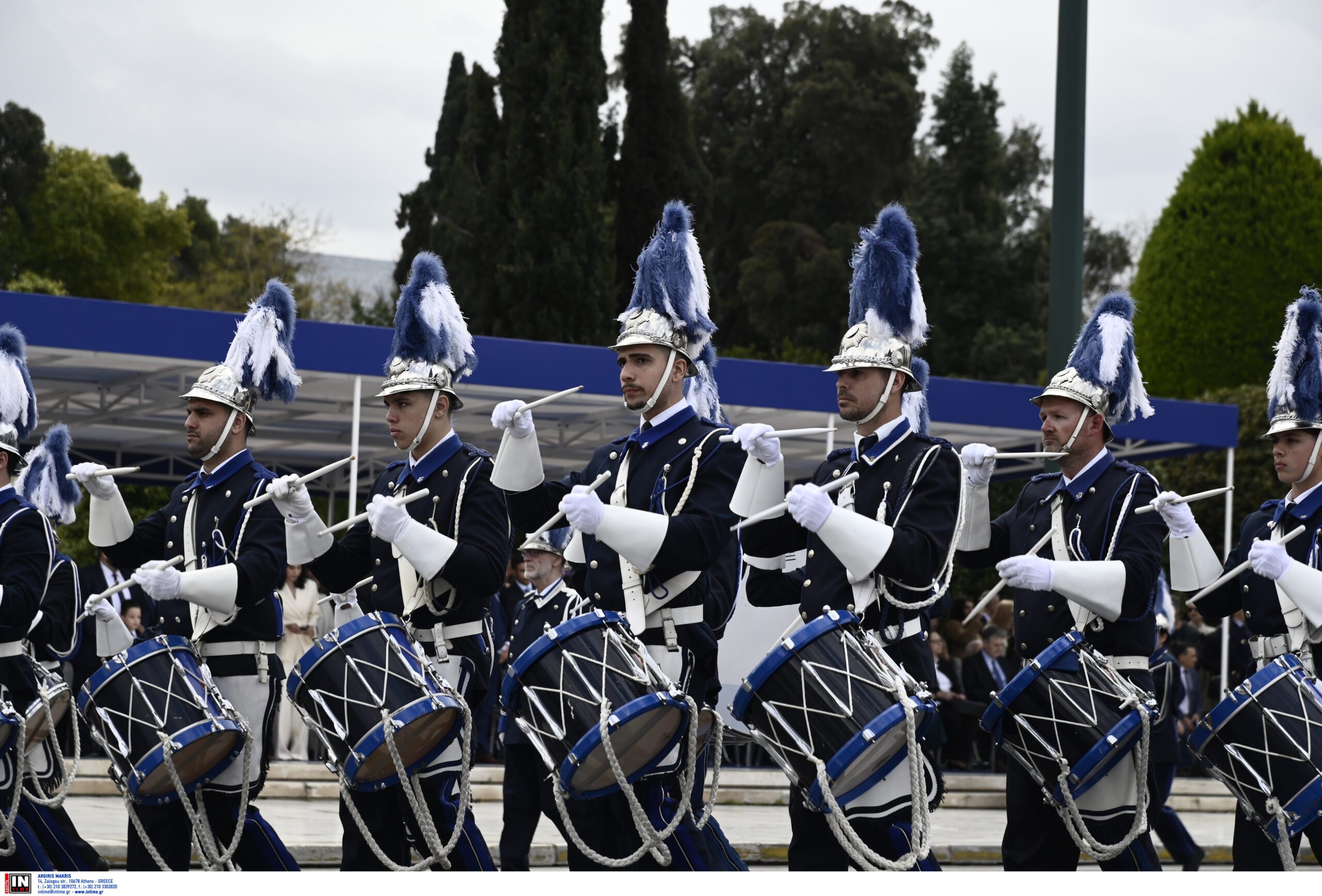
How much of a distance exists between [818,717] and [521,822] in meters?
2.83

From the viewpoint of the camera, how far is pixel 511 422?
253 inches

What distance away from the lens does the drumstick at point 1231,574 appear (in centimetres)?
665

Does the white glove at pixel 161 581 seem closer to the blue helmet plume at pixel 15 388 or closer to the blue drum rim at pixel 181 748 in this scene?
the blue drum rim at pixel 181 748

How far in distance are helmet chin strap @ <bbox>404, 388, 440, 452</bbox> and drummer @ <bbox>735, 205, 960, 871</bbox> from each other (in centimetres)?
132

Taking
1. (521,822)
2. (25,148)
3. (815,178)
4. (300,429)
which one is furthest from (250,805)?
(25,148)

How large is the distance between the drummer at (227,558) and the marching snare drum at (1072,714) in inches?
108

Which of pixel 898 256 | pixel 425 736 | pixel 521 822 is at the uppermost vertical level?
pixel 898 256

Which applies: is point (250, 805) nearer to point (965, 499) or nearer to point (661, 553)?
point (661, 553)

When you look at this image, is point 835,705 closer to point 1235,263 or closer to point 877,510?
point 877,510

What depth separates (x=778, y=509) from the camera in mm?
5758

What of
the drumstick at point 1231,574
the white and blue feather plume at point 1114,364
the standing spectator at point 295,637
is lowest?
the standing spectator at point 295,637

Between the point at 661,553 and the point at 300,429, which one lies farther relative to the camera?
the point at 300,429

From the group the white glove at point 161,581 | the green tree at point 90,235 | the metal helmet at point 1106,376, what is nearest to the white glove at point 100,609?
the white glove at point 161,581

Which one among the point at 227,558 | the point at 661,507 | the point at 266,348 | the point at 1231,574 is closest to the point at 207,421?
the point at 266,348
